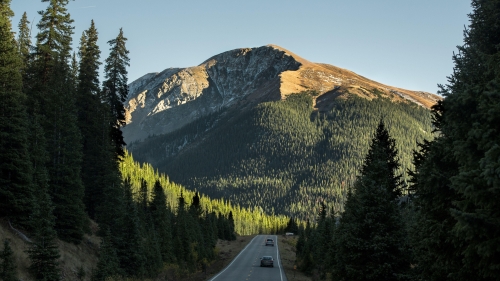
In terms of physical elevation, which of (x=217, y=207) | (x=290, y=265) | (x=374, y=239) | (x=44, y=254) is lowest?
(x=290, y=265)

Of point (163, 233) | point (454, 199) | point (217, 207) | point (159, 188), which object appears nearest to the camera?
point (454, 199)

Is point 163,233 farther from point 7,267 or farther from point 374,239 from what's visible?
point 374,239

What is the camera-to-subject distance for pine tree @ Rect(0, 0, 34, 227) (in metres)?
25.7

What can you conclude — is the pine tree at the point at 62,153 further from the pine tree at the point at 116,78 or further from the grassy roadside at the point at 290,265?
the grassy roadside at the point at 290,265

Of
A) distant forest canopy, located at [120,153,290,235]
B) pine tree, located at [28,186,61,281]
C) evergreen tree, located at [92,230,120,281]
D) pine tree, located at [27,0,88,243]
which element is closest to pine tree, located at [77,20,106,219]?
pine tree, located at [27,0,88,243]

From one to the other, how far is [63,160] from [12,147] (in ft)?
19.9

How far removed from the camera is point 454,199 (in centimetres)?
1436

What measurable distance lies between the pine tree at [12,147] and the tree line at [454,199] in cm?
1707

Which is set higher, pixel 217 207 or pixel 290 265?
pixel 217 207

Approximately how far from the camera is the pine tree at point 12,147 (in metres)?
25.7

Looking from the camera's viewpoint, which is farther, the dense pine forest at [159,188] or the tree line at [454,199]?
the dense pine forest at [159,188]

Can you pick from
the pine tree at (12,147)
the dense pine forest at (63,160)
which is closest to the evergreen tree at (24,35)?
the dense pine forest at (63,160)

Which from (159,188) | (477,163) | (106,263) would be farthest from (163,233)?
(477,163)

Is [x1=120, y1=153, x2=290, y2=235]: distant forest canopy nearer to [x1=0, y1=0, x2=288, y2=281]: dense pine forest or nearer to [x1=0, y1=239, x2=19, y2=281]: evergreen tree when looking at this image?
[x1=0, y1=0, x2=288, y2=281]: dense pine forest
